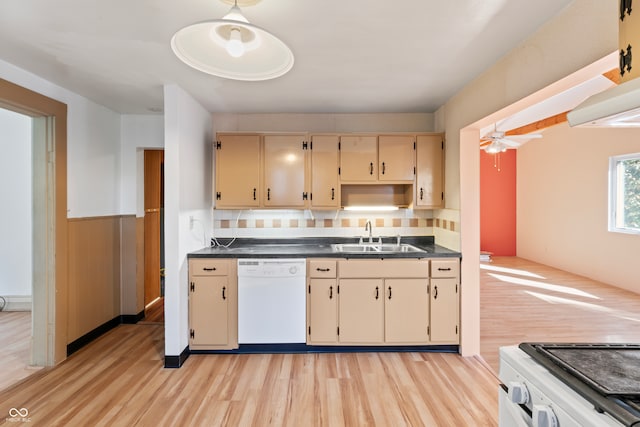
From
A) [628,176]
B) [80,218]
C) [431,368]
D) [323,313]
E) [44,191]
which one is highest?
[628,176]

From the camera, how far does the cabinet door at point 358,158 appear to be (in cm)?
329

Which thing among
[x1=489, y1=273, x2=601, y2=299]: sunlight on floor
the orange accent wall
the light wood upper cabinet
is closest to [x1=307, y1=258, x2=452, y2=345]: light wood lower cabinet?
the light wood upper cabinet

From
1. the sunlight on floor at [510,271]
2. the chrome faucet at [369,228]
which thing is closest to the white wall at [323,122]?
the chrome faucet at [369,228]

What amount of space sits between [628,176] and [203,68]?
671 centimetres

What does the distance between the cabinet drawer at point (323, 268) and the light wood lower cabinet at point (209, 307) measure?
2.56 feet

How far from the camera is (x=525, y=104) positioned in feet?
7.10

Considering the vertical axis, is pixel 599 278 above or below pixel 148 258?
below

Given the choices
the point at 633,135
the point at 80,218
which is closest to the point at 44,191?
the point at 80,218

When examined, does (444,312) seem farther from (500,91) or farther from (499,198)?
(499,198)

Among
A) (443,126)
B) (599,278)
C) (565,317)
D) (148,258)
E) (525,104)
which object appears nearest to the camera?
(525,104)

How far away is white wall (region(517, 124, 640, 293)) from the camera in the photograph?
5.21m

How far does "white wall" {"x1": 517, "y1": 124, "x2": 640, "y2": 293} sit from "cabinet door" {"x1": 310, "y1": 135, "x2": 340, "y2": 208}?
4.93m

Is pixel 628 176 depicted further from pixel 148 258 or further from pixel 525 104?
pixel 148 258

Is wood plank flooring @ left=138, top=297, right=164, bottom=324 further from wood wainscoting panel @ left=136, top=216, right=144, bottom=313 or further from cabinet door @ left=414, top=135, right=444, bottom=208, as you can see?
cabinet door @ left=414, top=135, right=444, bottom=208
